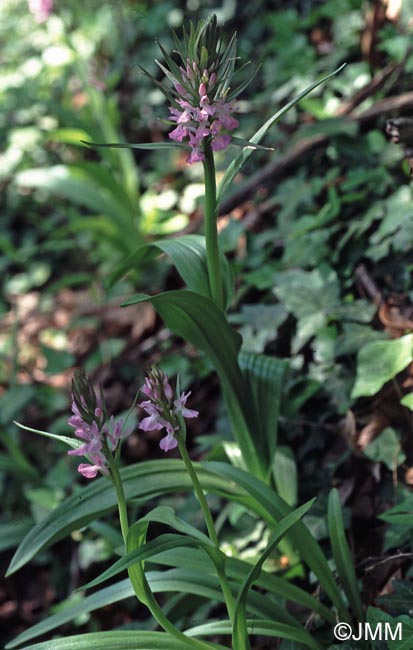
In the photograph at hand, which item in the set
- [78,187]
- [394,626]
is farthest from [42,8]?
[394,626]

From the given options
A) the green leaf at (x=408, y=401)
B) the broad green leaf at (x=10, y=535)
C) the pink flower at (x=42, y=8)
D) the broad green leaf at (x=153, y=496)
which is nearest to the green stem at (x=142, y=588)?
the broad green leaf at (x=153, y=496)

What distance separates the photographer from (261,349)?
1.82 meters

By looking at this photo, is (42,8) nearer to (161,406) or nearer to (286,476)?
(286,476)

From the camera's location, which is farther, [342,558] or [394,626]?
[342,558]

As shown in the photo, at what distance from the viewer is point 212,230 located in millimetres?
1213

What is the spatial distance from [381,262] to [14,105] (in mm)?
2808

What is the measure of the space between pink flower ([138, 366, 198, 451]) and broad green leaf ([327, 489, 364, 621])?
1.43ft

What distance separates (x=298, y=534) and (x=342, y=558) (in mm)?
111

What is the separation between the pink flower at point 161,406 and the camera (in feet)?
3.03

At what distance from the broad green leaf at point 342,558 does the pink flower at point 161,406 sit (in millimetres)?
437

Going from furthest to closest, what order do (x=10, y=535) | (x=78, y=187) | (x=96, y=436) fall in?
(x=78, y=187) → (x=10, y=535) → (x=96, y=436)

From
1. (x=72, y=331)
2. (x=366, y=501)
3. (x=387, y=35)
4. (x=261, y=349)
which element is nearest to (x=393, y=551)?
(x=366, y=501)

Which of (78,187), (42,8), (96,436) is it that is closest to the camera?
(96,436)

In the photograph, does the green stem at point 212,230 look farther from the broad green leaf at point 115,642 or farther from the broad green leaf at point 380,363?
the broad green leaf at point 115,642
